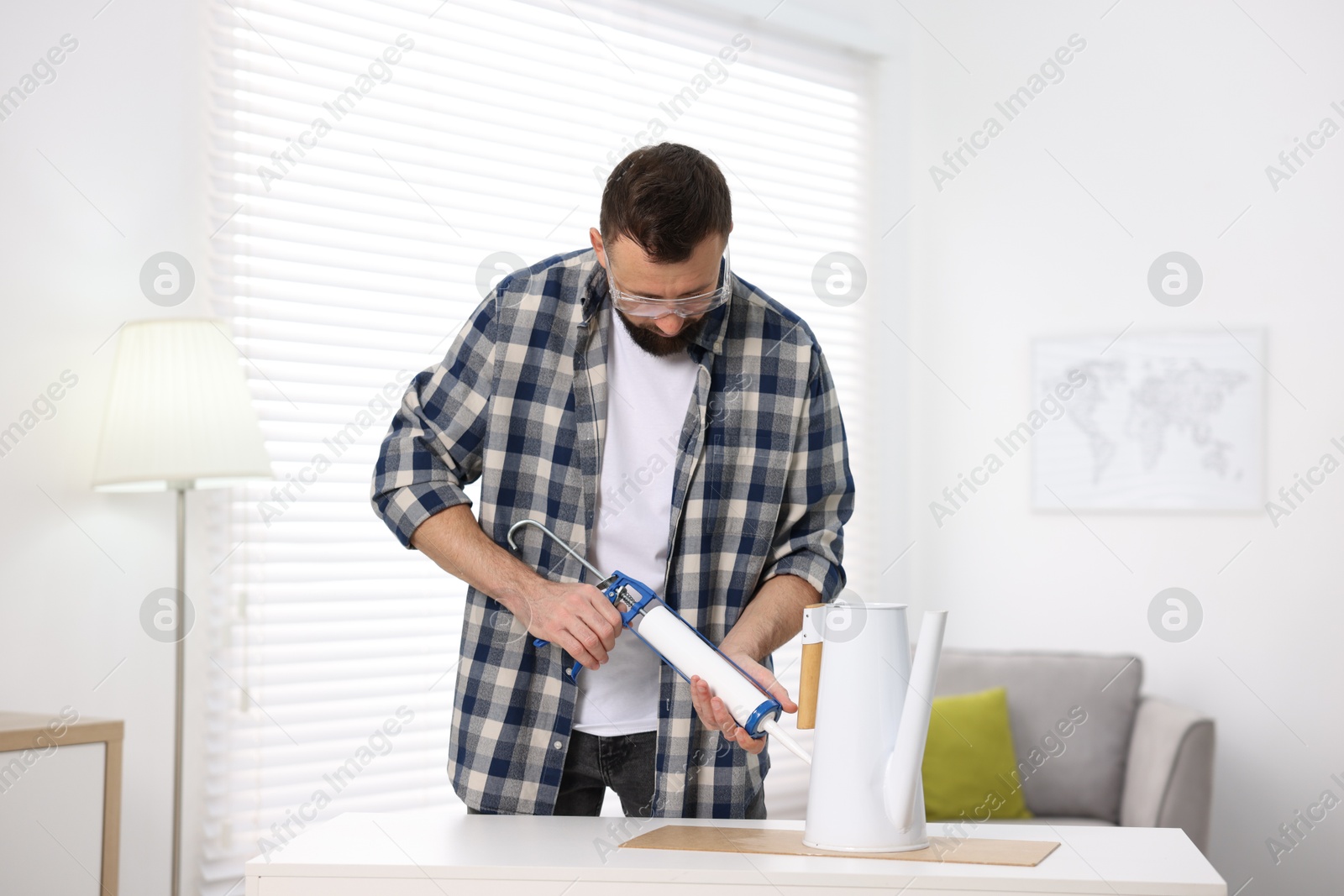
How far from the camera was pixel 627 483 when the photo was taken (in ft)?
5.26

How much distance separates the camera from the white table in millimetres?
1100

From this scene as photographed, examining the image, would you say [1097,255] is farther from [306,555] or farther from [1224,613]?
[306,555]

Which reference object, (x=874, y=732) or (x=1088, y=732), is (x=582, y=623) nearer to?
(x=874, y=732)

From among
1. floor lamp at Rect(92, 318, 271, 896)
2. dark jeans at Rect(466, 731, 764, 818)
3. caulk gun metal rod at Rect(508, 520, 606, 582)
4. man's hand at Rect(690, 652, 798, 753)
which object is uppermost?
floor lamp at Rect(92, 318, 271, 896)

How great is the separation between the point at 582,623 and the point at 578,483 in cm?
26

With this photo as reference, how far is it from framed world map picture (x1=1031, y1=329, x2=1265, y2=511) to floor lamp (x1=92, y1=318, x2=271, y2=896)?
2.51 metres

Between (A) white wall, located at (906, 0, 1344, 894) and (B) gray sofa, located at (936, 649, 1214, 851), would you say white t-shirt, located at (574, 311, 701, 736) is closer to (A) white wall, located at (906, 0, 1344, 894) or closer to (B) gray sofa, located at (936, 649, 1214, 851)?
(B) gray sofa, located at (936, 649, 1214, 851)

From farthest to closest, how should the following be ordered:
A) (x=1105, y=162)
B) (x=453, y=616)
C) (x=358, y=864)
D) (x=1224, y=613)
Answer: (x=1105, y=162), (x=1224, y=613), (x=453, y=616), (x=358, y=864)

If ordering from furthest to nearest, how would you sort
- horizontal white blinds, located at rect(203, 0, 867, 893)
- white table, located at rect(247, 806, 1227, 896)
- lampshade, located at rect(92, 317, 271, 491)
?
horizontal white blinds, located at rect(203, 0, 867, 893) → lampshade, located at rect(92, 317, 271, 491) → white table, located at rect(247, 806, 1227, 896)

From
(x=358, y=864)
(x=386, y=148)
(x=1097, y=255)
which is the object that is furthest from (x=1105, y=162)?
(x=358, y=864)

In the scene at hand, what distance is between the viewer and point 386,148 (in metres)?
2.96

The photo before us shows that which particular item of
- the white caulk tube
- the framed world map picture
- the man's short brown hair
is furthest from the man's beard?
the framed world map picture

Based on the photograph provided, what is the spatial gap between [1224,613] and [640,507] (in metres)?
2.48

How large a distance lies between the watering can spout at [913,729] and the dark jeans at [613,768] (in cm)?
44
